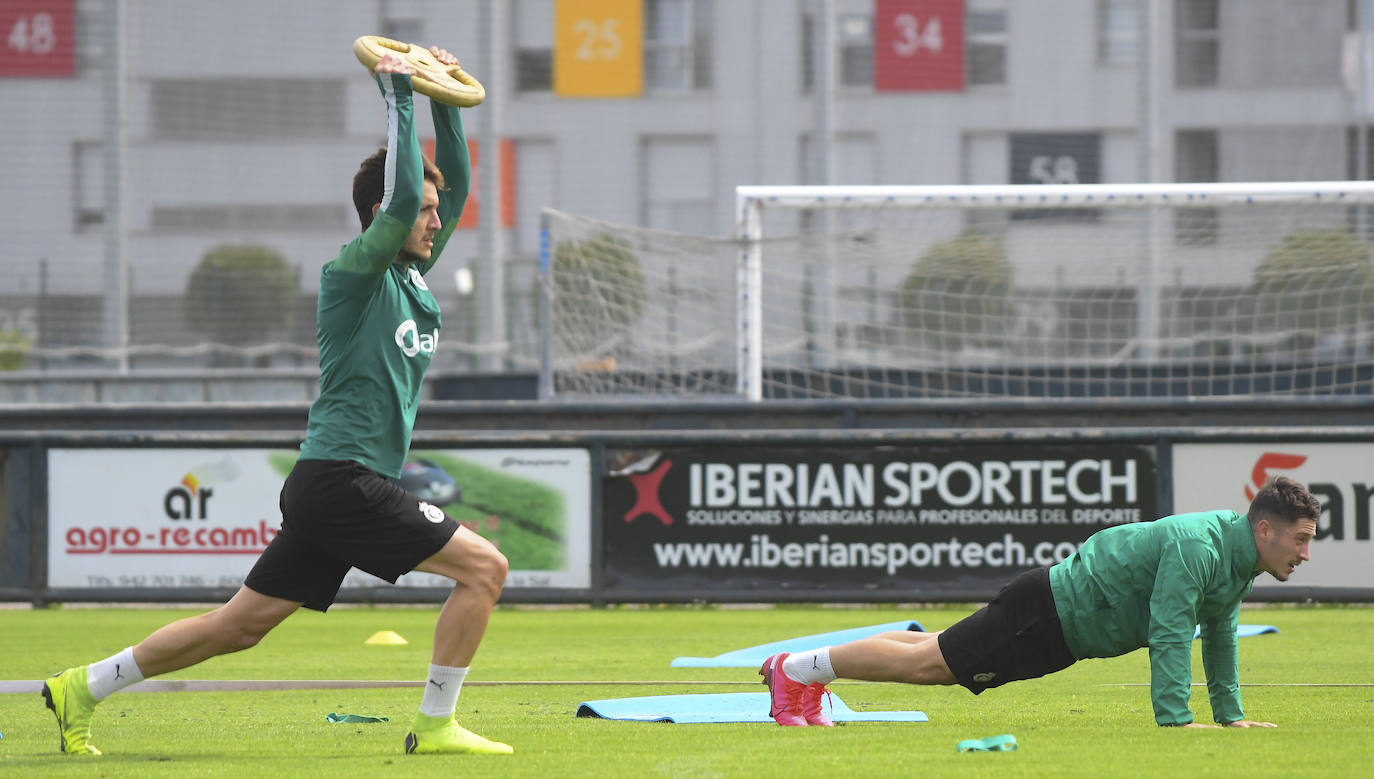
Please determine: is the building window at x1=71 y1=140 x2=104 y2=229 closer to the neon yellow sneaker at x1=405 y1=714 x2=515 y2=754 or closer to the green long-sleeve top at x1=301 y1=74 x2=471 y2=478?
the green long-sleeve top at x1=301 y1=74 x2=471 y2=478

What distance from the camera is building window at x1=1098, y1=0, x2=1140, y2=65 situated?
27.4 m

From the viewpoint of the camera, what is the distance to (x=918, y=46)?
27.5 metres

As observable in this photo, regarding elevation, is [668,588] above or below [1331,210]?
below

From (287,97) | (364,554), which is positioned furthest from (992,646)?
(287,97)

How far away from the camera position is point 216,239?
27828 mm

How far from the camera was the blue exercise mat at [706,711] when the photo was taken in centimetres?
655

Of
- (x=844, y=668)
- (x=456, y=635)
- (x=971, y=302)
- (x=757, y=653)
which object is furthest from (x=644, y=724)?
(x=971, y=302)

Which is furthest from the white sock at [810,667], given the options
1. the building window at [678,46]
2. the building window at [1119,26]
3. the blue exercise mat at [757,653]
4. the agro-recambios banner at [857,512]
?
the building window at [1119,26]

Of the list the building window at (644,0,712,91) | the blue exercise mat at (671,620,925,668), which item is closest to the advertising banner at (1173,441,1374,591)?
the blue exercise mat at (671,620,925,668)

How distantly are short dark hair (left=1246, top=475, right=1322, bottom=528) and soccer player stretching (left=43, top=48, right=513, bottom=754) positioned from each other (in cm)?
258

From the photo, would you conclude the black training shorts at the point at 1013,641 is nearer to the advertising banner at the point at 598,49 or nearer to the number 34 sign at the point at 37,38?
the advertising banner at the point at 598,49

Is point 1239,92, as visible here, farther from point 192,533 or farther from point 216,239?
point 192,533

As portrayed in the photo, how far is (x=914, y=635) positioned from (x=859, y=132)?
21208 mm

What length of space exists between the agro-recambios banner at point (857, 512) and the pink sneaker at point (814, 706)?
6798mm
